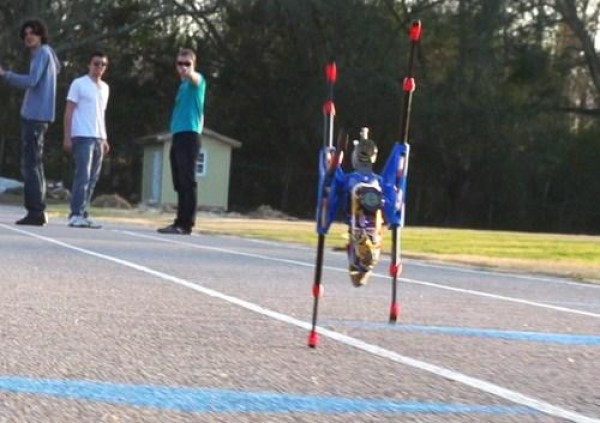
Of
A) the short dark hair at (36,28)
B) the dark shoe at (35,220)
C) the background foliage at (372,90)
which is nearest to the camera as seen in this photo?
the short dark hair at (36,28)

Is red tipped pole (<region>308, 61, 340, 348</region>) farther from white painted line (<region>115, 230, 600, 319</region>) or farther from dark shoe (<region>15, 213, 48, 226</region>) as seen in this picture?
dark shoe (<region>15, 213, 48, 226</region>)

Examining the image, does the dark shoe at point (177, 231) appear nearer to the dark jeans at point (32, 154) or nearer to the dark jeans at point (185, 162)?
the dark jeans at point (185, 162)

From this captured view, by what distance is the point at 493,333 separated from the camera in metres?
6.32

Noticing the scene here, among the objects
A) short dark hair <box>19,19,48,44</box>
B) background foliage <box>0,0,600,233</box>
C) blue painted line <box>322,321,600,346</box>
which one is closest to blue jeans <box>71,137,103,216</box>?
short dark hair <box>19,19,48,44</box>

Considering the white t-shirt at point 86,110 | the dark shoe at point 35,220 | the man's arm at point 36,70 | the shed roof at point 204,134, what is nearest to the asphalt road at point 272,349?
the man's arm at point 36,70

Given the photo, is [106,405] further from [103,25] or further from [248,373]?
[103,25]

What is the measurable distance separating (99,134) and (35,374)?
9474 mm

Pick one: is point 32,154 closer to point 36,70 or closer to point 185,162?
point 36,70

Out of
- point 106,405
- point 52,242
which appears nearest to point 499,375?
point 106,405

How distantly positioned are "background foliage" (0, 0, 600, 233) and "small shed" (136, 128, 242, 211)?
1956mm

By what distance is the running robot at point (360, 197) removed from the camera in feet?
18.1

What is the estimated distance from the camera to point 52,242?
37.6ft

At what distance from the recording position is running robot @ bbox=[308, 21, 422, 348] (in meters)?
5.52

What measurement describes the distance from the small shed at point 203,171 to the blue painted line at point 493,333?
37043 mm
